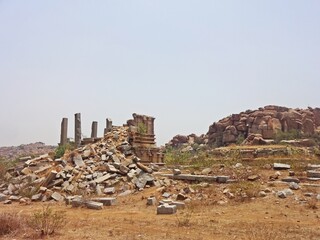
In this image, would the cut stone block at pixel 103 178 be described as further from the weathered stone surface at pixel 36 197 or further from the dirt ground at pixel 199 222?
the dirt ground at pixel 199 222

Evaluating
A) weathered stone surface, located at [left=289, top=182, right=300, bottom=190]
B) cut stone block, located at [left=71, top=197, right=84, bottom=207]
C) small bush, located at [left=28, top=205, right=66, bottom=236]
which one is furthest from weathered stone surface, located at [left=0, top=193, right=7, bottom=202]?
weathered stone surface, located at [left=289, top=182, right=300, bottom=190]

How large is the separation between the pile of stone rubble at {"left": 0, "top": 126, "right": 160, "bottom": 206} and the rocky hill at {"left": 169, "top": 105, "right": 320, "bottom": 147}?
41.4m

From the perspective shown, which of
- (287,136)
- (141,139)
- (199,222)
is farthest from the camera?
(287,136)

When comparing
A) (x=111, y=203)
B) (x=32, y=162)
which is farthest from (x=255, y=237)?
(x=32, y=162)

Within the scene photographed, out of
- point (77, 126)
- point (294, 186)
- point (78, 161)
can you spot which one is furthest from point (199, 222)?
point (77, 126)

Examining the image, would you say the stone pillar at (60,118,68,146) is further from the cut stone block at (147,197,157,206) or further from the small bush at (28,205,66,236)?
the small bush at (28,205,66,236)

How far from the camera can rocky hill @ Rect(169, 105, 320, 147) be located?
2251 inches

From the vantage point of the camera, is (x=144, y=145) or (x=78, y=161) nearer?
(x=78, y=161)

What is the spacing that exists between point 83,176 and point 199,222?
717 centimetres

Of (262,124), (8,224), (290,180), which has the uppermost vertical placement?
(262,124)

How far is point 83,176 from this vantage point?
13.8 meters

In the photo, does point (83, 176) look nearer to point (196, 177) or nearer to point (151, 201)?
point (151, 201)

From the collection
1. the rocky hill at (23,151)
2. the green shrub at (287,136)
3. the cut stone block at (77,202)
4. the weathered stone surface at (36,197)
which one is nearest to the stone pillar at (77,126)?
the weathered stone surface at (36,197)

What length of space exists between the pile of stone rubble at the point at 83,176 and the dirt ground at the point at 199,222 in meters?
1.77
